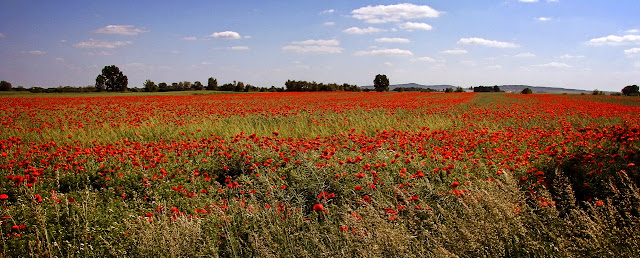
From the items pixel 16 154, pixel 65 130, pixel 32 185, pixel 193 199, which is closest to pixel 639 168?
pixel 193 199

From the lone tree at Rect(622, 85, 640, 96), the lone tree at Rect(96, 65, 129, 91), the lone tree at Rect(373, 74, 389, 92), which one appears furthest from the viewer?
the lone tree at Rect(373, 74, 389, 92)

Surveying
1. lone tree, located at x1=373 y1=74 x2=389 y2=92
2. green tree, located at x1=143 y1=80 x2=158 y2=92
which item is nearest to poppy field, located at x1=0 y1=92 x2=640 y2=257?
green tree, located at x1=143 y1=80 x2=158 y2=92

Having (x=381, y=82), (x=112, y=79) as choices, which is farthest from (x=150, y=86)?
(x=381, y=82)

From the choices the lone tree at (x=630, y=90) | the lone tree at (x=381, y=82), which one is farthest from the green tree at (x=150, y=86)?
the lone tree at (x=630, y=90)

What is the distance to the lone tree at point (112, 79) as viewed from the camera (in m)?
68.5

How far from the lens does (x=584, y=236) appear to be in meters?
2.93

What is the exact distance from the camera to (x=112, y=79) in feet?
227

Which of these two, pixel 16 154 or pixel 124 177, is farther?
pixel 16 154

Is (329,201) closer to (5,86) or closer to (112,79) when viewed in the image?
(5,86)

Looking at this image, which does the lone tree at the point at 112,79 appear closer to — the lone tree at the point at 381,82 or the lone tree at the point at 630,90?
the lone tree at the point at 381,82

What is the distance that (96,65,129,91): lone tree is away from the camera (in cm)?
6850

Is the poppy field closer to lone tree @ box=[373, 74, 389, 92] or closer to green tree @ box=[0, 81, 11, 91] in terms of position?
green tree @ box=[0, 81, 11, 91]

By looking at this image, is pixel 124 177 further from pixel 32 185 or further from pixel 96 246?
pixel 96 246

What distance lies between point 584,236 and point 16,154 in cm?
818
